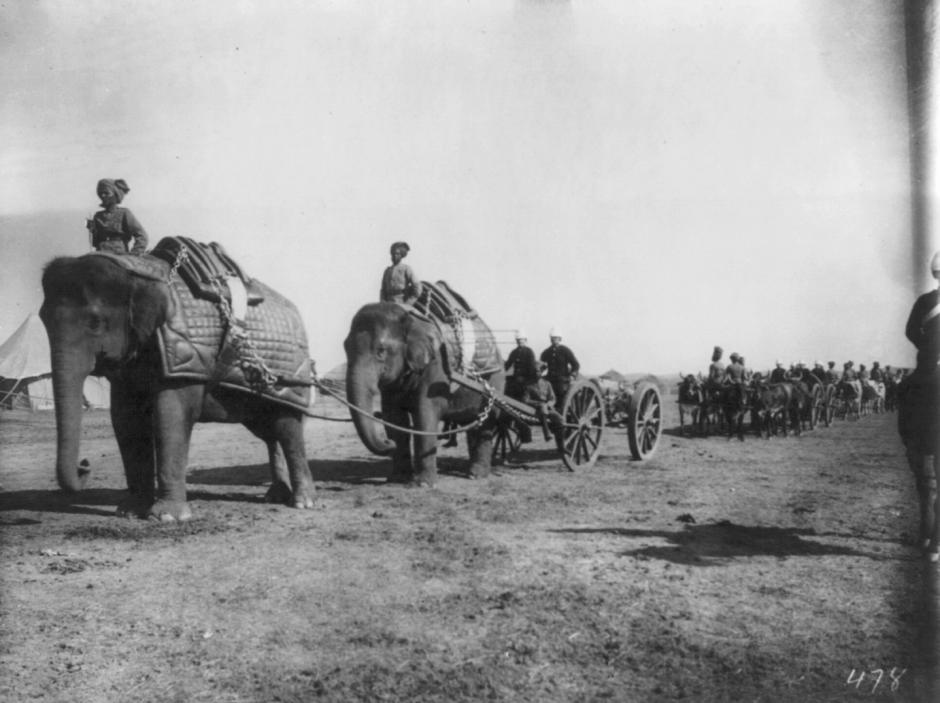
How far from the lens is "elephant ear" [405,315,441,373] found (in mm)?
10664

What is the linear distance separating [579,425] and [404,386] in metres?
3.48

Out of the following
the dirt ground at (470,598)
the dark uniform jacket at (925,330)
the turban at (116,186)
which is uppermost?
the turban at (116,186)

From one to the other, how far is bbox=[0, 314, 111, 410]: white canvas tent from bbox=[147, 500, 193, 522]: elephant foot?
2123cm

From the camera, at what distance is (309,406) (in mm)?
9617

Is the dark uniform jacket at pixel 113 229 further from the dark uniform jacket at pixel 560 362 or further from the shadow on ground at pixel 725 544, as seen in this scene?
the dark uniform jacket at pixel 560 362

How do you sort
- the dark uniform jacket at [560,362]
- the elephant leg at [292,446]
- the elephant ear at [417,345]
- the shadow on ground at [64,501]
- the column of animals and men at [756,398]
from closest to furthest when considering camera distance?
the shadow on ground at [64,501], the elephant leg at [292,446], the elephant ear at [417,345], the dark uniform jacket at [560,362], the column of animals and men at [756,398]

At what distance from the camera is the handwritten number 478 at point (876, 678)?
4.28 metres

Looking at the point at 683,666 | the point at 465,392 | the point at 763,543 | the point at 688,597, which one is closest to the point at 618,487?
the point at 465,392

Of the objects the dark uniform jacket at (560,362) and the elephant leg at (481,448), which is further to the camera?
the dark uniform jacket at (560,362)

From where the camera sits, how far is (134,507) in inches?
324

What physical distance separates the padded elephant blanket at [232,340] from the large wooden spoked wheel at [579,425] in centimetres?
477

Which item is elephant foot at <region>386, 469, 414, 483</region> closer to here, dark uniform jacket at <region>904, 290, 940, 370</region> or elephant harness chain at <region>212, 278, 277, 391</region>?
elephant harness chain at <region>212, 278, 277, 391</region>

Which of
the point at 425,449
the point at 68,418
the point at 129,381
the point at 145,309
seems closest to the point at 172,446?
the point at 129,381

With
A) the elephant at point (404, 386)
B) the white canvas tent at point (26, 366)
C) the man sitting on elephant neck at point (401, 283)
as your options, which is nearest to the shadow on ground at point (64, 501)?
the elephant at point (404, 386)
